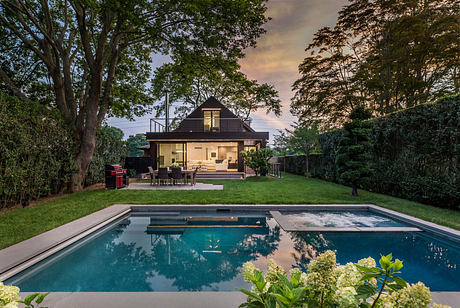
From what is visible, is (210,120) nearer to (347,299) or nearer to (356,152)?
(356,152)

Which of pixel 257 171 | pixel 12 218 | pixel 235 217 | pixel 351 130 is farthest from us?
pixel 257 171

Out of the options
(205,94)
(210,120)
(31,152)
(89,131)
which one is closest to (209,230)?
(31,152)

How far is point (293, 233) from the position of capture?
3.92 metres

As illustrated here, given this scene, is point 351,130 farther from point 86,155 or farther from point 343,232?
point 86,155

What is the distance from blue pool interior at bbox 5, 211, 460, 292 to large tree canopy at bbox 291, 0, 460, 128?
37.3ft

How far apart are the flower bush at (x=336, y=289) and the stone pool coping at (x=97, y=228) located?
1112 millimetres

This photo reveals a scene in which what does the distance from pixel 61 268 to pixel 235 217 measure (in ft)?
11.0

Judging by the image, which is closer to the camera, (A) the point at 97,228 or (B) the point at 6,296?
(B) the point at 6,296

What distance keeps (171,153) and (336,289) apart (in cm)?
1584

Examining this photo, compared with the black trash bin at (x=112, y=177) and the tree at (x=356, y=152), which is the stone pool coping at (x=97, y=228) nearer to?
the tree at (x=356, y=152)

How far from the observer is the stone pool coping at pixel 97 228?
1961 mm

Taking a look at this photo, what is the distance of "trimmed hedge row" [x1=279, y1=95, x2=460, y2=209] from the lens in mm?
5047

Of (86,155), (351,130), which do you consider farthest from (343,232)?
(86,155)

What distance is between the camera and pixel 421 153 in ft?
19.0
